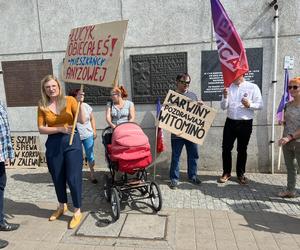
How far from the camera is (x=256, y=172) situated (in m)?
6.00

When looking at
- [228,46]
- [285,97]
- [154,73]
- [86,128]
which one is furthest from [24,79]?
[285,97]

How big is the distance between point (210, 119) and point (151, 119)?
1.49 m

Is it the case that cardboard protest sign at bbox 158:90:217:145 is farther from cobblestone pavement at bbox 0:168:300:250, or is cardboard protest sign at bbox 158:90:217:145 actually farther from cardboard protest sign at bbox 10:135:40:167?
cardboard protest sign at bbox 10:135:40:167

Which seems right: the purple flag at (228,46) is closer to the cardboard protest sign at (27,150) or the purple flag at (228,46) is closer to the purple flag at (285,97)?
the purple flag at (285,97)

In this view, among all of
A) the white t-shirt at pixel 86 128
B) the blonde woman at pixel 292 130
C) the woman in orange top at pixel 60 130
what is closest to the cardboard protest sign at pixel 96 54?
the woman in orange top at pixel 60 130

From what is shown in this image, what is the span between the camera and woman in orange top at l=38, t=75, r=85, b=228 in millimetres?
3812

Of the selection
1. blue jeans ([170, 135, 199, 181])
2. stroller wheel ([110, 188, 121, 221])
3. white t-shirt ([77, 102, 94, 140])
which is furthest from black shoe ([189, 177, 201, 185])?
white t-shirt ([77, 102, 94, 140])

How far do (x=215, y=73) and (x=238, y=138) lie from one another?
4.35ft

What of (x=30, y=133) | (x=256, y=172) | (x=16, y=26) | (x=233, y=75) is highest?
(x=16, y=26)

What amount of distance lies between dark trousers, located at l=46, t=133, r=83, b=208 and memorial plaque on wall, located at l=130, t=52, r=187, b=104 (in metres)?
2.33

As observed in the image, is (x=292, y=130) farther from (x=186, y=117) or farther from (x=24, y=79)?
(x=24, y=79)

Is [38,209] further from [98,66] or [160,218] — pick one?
[98,66]

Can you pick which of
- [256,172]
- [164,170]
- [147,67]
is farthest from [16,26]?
[256,172]

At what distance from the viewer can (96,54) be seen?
3.91 meters
